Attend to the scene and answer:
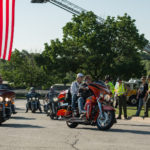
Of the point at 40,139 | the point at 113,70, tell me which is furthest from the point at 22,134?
the point at 113,70

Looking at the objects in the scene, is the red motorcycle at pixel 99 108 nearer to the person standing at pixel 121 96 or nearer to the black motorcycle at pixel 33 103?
the person standing at pixel 121 96

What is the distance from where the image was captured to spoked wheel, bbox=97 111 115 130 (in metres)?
11.2

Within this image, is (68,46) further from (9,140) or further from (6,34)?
(9,140)

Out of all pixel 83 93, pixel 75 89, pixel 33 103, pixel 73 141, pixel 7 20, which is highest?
pixel 7 20

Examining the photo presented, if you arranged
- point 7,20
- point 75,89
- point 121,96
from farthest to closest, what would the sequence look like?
point 121,96
point 7,20
point 75,89

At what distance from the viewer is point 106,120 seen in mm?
11352

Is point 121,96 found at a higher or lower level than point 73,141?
higher

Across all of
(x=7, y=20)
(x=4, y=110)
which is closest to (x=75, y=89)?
(x=4, y=110)

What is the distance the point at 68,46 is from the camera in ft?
173

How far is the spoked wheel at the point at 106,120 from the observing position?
36.8 ft

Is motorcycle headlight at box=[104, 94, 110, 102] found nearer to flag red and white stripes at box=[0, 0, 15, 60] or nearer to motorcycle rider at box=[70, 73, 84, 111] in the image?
motorcycle rider at box=[70, 73, 84, 111]

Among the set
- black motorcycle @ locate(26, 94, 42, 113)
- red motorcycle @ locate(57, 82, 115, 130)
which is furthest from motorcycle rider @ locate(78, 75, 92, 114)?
black motorcycle @ locate(26, 94, 42, 113)

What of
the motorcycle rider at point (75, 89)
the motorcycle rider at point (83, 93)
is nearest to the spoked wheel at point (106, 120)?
the motorcycle rider at point (83, 93)

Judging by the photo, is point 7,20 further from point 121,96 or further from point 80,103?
point 121,96
